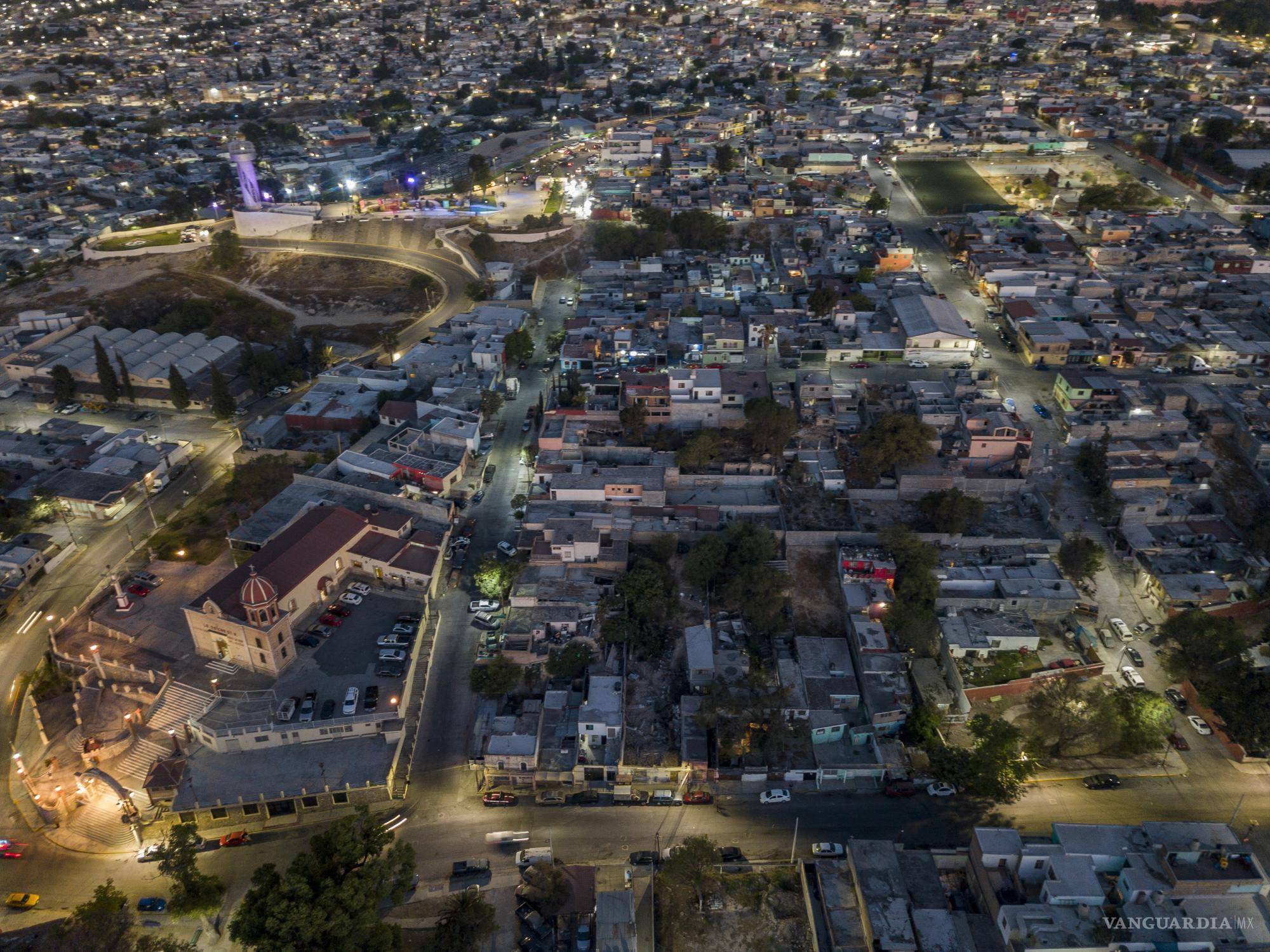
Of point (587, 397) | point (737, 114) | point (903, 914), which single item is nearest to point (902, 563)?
point (903, 914)

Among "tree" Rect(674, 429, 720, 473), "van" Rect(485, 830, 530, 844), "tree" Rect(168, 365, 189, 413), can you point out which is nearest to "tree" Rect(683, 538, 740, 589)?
"tree" Rect(674, 429, 720, 473)

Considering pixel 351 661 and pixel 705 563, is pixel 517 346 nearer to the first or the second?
pixel 705 563

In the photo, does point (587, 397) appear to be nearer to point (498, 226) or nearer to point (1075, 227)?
point (498, 226)

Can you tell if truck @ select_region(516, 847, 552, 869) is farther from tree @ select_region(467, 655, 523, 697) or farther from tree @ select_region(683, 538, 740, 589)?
tree @ select_region(683, 538, 740, 589)

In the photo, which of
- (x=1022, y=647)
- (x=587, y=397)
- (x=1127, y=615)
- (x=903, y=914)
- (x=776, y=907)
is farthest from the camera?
(x=587, y=397)

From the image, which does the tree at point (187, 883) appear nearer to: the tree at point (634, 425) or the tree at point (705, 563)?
the tree at point (705, 563)

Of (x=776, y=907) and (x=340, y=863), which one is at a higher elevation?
(x=340, y=863)

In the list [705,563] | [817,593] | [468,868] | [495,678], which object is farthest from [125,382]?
[817,593]

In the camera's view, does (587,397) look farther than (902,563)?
Yes
